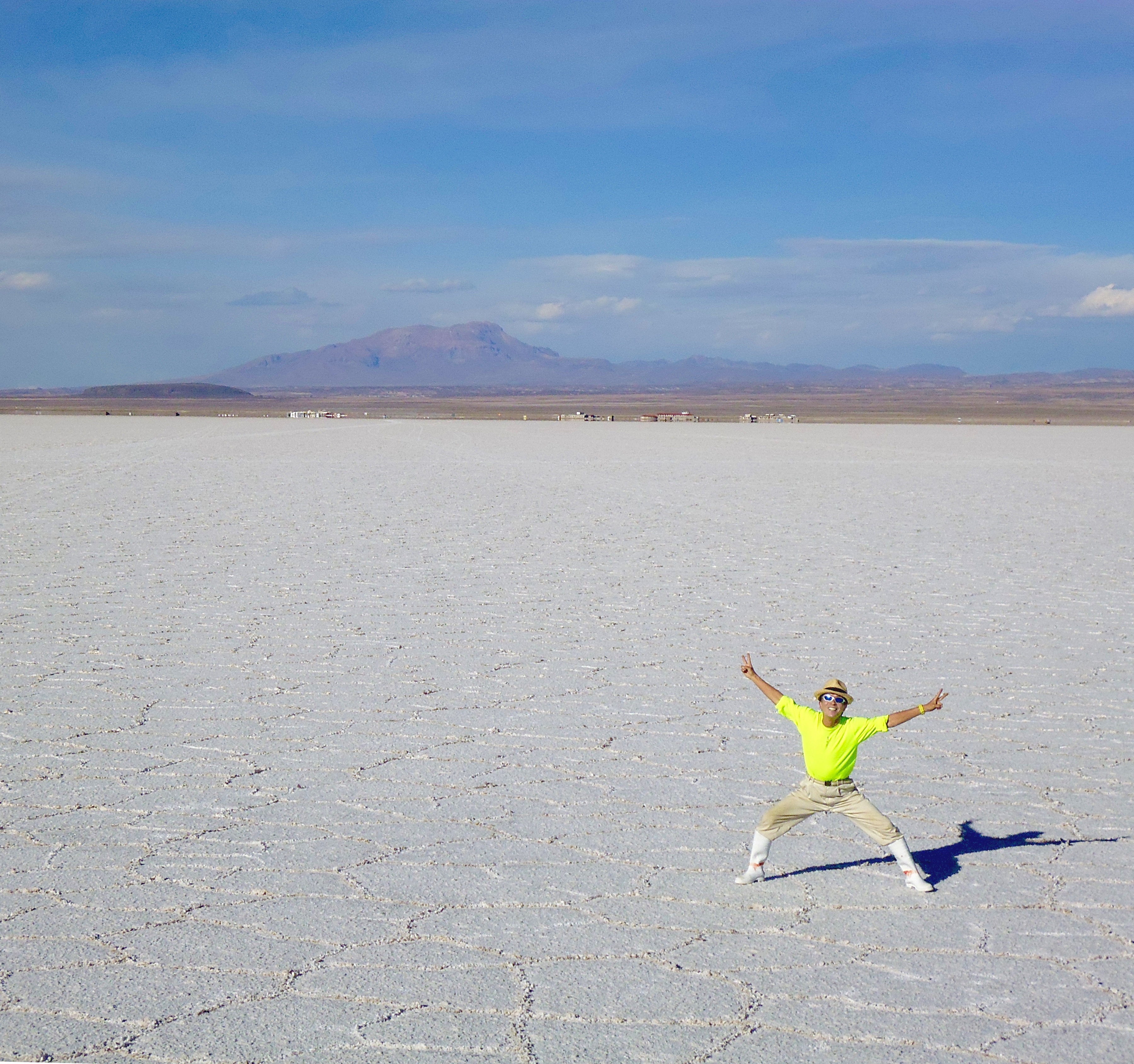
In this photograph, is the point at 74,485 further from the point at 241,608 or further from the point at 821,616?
the point at 821,616

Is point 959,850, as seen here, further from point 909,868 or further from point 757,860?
point 757,860

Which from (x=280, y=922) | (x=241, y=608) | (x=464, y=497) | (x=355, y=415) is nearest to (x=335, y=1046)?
(x=280, y=922)

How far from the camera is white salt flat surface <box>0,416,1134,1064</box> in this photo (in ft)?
10.1

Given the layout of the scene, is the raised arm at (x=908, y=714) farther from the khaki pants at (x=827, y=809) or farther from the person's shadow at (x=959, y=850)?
the person's shadow at (x=959, y=850)

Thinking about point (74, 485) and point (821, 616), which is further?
point (74, 485)

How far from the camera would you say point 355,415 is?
246 feet

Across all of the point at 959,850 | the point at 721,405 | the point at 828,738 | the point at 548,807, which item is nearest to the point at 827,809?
the point at 828,738

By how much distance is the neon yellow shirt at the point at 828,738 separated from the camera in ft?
11.9

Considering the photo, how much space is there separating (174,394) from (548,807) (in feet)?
604

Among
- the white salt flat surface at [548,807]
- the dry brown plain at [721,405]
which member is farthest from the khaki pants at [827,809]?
the dry brown plain at [721,405]

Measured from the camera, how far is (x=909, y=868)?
3.72 m

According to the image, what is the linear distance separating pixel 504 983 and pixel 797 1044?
29.5 inches

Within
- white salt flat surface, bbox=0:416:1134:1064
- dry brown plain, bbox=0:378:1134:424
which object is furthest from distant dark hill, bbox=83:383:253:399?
white salt flat surface, bbox=0:416:1134:1064

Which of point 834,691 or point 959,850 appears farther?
point 959,850
